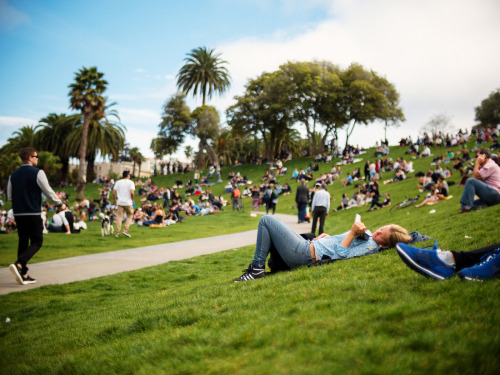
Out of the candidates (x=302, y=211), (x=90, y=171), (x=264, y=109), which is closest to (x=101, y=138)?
(x=90, y=171)

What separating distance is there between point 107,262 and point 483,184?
31.3ft

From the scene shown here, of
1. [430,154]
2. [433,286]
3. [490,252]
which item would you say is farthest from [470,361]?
[430,154]

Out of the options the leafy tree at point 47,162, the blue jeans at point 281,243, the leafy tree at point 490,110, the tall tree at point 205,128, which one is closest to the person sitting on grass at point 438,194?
the blue jeans at point 281,243

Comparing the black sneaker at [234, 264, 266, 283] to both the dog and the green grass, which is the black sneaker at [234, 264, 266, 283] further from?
the dog

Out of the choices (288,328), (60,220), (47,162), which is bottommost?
(60,220)

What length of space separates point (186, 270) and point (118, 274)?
1.38m

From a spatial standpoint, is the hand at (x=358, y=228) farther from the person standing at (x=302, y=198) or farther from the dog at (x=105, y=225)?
the person standing at (x=302, y=198)

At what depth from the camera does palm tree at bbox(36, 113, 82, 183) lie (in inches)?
2151

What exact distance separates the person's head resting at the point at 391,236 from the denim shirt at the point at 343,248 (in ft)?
0.36

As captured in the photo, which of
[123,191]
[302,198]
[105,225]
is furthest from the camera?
[302,198]

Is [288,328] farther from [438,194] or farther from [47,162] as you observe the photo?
[47,162]

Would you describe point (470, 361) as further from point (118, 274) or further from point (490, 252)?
point (118, 274)

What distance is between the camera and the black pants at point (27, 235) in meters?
6.10

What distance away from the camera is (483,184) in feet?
27.7
